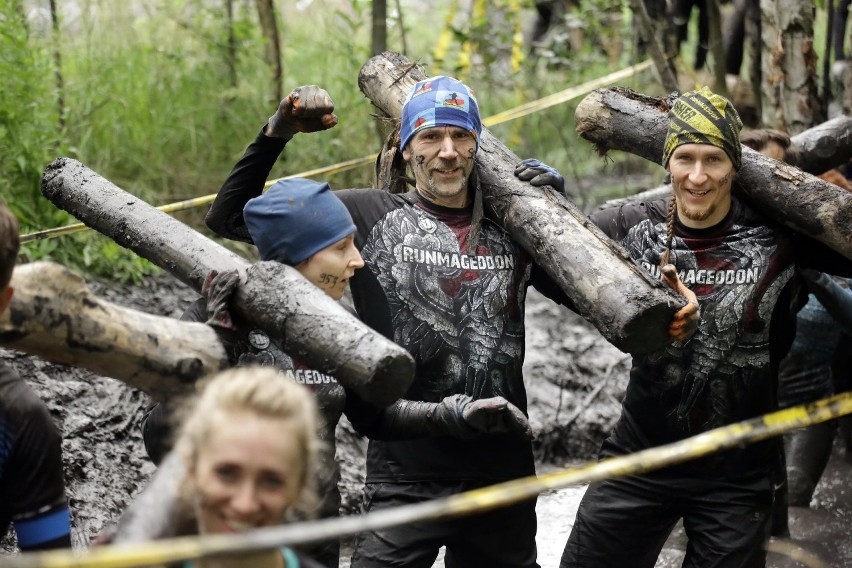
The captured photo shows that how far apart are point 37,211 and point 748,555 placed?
4029 mm

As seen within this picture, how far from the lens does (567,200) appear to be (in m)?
3.76

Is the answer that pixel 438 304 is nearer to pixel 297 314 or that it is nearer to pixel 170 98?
pixel 297 314

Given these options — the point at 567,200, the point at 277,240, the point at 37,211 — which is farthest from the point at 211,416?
the point at 37,211

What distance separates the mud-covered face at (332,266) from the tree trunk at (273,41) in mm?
4399

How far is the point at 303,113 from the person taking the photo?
11.2ft

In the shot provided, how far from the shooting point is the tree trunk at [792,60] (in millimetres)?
6195

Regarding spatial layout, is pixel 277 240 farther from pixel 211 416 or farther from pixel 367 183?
pixel 367 183

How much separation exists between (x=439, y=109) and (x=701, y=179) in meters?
0.95

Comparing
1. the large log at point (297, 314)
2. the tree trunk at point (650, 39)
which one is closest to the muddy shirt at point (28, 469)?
the large log at point (297, 314)

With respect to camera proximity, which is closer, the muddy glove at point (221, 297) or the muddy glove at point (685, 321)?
the muddy glove at point (221, 297)

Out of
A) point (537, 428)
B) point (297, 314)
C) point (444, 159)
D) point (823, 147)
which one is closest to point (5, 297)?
point (297, 314)

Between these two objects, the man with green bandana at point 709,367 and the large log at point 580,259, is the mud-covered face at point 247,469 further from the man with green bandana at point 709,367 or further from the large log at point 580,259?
the man with green bandana at point 709,367

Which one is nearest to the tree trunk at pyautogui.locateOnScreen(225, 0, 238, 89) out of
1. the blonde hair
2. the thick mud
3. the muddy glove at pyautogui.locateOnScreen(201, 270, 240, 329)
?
the thick mud

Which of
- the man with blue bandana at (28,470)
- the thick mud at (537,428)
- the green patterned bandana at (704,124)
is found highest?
the green patterned bandana at (704,124)
